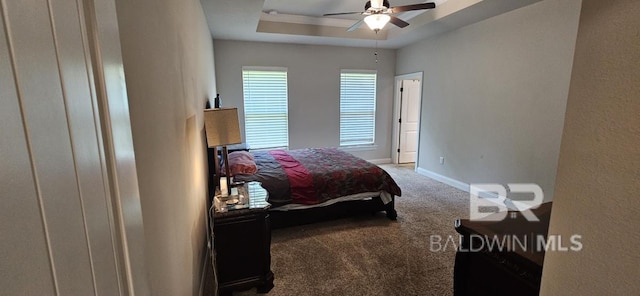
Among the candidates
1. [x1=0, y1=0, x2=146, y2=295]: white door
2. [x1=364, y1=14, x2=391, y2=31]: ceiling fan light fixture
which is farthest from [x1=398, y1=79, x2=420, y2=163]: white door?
[x1=0, y1=0, x2=146, y2=295]: white door

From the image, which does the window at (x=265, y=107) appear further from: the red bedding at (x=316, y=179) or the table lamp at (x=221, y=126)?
the table lamp at (x=221, y=126)

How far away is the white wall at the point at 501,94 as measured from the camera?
3145 mm

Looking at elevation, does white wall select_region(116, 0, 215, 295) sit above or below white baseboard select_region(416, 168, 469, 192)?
above

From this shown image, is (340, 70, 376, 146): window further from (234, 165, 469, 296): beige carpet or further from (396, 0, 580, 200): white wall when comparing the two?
(234, 165, 469, 296): beige carpet

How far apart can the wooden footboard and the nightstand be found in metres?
0.97

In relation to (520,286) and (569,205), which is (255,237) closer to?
(520,286)

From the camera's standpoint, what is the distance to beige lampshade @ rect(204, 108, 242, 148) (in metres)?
1.93

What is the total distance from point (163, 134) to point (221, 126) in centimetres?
71

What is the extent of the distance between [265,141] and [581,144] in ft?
16.8

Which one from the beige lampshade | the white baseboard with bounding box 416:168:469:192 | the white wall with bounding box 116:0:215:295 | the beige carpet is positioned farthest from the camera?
the white baseboard with bounding box 416:168:469:192

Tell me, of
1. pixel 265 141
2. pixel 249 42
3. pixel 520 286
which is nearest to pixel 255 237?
pixel 520 286

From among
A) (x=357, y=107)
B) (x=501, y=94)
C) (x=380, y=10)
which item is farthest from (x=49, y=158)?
(x=357, y=107)

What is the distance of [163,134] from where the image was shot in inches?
49.2

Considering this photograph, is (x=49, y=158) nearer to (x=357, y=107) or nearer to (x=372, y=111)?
(x=357, y=107)
